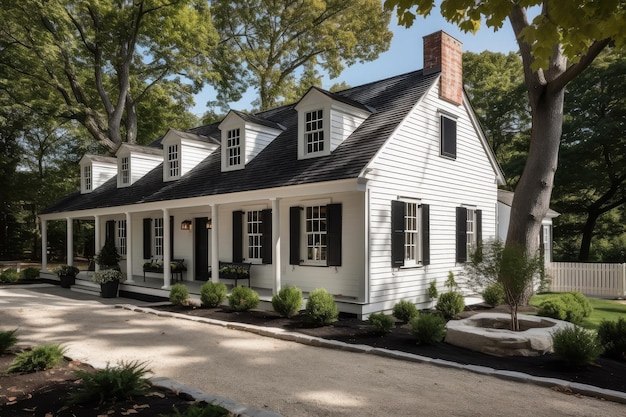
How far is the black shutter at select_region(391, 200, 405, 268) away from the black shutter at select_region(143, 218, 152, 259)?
11.0 meters

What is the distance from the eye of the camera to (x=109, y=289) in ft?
50.5

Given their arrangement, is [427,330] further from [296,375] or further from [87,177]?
[87,177]

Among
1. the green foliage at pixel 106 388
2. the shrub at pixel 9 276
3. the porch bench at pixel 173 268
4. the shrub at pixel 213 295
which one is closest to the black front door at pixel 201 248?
the porch bench at pixel 173 268

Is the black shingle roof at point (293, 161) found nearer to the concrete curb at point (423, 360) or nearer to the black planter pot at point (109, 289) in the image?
the black planter pot at point (109, 289)

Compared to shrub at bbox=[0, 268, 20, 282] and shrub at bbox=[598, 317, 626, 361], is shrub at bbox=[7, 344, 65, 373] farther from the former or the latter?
shrub at bbox=[0, 268, 20, 282]

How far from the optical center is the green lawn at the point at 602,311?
35.4 ft

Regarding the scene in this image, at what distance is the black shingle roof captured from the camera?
10.7m

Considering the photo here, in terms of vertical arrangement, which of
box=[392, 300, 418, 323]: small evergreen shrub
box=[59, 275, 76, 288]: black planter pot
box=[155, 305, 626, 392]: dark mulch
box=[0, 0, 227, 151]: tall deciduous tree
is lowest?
box=[59, 275, 76, 288]: black planter pot

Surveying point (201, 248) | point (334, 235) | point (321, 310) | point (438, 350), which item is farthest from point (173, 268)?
point (438, 350)

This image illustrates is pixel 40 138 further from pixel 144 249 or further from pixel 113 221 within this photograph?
pixel 144 249

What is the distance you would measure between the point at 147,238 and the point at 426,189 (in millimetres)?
11613

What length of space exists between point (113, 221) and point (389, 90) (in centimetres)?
1392

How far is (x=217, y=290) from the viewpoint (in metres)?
11.7

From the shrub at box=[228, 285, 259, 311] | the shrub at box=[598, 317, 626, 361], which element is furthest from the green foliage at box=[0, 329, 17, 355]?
the shrub at box=[598, 317, 626, 361]
